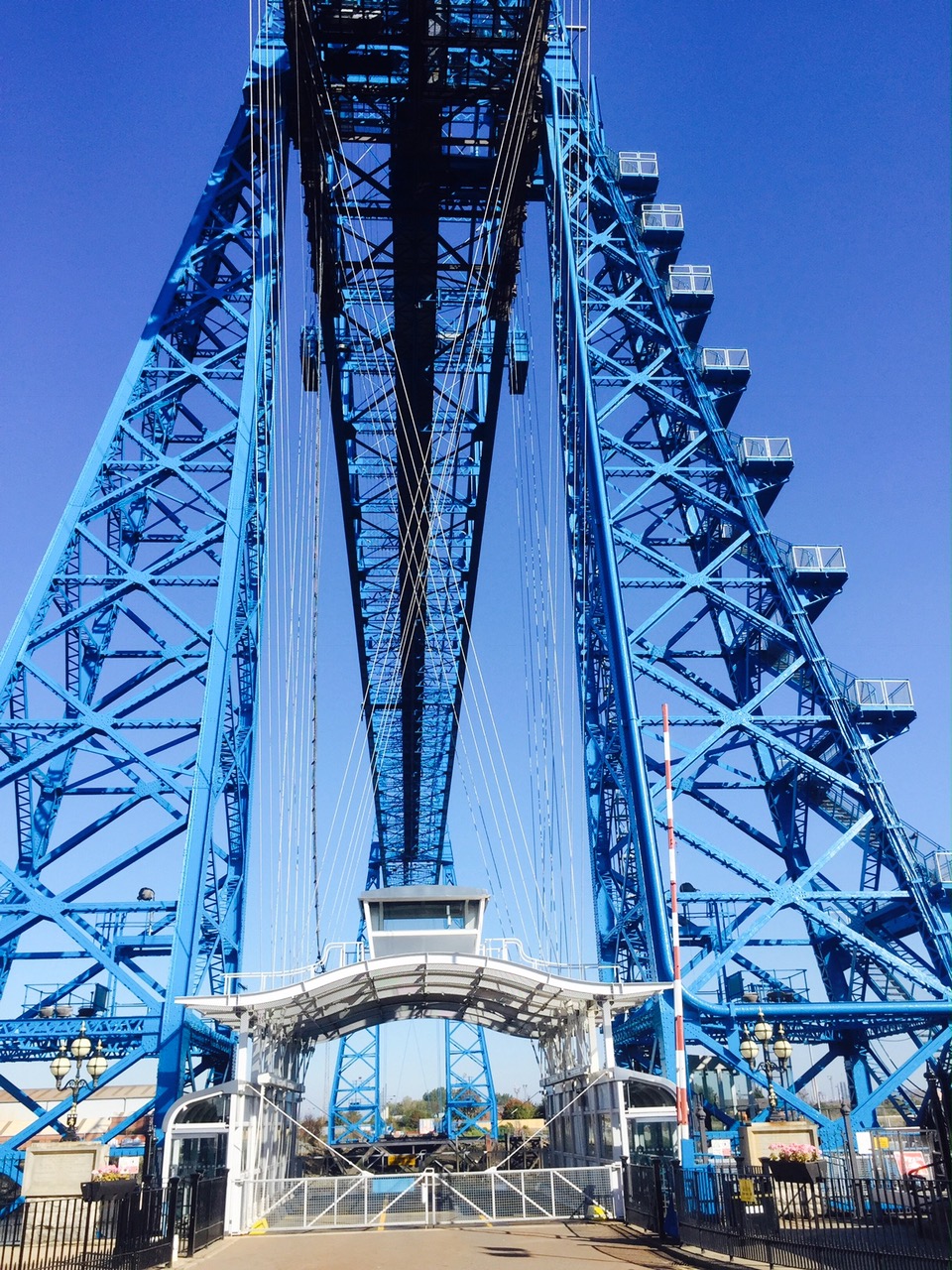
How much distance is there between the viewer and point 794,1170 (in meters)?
14.6

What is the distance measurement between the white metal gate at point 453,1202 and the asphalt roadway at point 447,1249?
1.93 ft

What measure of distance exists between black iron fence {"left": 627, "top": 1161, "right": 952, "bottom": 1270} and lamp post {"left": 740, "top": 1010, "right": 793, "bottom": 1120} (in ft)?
9.79

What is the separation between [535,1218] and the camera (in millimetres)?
18938

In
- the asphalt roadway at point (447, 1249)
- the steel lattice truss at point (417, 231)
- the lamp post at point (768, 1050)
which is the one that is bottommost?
the asphalt roadway at point (447, 1249)

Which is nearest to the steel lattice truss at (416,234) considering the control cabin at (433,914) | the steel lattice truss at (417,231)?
the steel lattice truss at (417,231)

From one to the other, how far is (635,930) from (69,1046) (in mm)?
13598

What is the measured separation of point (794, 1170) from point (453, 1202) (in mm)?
8141

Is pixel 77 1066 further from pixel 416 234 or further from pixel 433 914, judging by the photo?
pixel 416 234

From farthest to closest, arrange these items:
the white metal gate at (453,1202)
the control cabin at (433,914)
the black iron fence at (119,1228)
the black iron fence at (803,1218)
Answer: the control cabin at (433,914)
the white metal gate at (453,1202)
the black iron fence at (119,1228)
the black iron fence at (803,1218)

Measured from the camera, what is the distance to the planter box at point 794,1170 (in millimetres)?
14242

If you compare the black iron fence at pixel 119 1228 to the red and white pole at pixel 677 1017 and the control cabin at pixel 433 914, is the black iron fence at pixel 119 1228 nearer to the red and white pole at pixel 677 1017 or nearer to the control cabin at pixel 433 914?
the red and white pole at pixel 677 1017

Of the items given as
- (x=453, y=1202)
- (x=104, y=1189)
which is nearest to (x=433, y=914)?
(x=453, y=1202)

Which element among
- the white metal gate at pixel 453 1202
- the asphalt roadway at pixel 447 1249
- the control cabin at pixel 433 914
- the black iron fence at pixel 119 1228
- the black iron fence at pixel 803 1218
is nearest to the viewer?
the black iron fence at pixel 803 1218

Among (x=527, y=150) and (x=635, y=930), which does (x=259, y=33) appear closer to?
(x=527, y=150)
